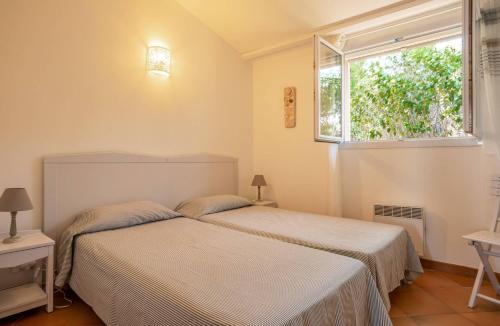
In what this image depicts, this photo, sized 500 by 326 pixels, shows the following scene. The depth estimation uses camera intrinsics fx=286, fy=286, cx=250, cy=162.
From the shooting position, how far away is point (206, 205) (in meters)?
2.87

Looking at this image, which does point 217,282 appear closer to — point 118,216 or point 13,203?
point 118,216

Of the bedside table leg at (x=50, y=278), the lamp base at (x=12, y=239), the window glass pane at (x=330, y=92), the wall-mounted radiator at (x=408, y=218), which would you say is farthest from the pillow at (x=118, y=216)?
the wall-mounted radiator at (x=408, y=218)

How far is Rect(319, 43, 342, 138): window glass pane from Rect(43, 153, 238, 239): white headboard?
52.0 inches

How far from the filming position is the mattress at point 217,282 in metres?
1.15

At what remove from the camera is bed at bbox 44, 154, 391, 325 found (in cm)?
118

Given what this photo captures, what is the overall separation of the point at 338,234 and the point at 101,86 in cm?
239

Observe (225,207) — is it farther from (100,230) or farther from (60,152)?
(60,152)

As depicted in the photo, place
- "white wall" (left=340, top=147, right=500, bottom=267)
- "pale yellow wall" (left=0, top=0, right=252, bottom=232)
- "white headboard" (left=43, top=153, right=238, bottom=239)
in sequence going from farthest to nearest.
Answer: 1. "white wall" (left=340, top=147, right=500, bottom=267)
2. "white headboard" (left=43, top=153, right=238, bottom=239)
3. "pale yellow wall" (left=0, top=0, right=252, bottom=232)

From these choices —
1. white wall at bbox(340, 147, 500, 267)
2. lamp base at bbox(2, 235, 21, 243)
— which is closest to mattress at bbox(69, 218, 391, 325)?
lamp base at bbox(2, 235, 21, 243)

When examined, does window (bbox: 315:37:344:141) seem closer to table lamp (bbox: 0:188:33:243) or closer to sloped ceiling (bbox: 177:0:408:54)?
sloped ceiling (bbox: 177:0:408:54)

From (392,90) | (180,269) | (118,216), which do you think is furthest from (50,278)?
(392,90)

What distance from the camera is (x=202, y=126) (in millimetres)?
3436

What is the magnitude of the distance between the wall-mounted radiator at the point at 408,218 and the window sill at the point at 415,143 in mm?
626

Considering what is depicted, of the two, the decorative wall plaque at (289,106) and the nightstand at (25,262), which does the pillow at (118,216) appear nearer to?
the nightstand at (25,262)
